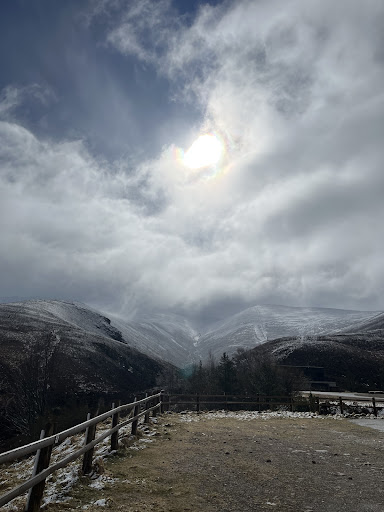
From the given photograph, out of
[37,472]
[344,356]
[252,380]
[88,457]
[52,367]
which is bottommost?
[88,457]

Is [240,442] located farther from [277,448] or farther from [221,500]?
[221,500]

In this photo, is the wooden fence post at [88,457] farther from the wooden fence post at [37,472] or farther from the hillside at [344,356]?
the hillside at [344,356]

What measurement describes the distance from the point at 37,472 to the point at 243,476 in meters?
5.45

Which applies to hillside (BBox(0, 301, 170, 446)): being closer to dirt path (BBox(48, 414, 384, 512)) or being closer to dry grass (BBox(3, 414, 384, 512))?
dirt path (BBox(48, 414, 384, 512))

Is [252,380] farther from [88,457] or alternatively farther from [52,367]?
[88,457]

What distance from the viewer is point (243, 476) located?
29.2ft

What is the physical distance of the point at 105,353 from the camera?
A: 13575 cm

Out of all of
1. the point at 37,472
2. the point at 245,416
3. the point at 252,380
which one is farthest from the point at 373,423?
the point at 252,380

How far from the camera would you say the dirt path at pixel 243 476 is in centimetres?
697

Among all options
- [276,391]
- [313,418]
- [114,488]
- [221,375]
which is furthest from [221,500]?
[221,375]

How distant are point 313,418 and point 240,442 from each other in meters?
12.3

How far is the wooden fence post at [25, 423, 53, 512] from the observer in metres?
5.93

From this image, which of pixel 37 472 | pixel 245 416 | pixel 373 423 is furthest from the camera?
pixel 245 416

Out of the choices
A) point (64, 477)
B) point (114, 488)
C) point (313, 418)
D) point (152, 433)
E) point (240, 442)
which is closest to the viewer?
point (114, 488)
